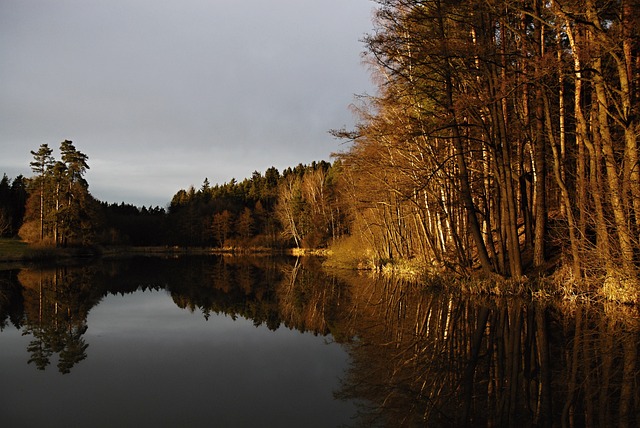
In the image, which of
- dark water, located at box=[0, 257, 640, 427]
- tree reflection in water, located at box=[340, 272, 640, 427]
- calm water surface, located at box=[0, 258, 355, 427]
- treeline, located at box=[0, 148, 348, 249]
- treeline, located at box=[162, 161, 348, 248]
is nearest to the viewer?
tree reflection in water, located at box=[340, 272, 640, 427]

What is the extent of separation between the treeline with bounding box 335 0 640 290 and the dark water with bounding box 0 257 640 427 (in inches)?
81.9

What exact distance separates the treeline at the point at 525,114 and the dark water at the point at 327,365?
2079 mm

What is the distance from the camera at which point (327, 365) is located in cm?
727

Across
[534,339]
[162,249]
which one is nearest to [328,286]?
[534,339]

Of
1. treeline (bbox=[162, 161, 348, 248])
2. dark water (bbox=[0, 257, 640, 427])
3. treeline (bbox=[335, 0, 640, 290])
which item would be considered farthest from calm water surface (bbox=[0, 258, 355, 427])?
treeline (bbox=[162, 161, 348, 248])

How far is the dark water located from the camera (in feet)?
16.0

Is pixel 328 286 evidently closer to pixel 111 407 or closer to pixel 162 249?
pixel 111 407

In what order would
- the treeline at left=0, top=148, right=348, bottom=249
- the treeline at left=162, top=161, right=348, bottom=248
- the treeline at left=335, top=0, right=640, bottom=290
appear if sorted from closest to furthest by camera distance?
1. the treeline at left=335, top=0, right=640, bottom=290
2. the treeline at left=0, top=148, right=348, bottom=249
3. the treeline at left=162, top=161, right=348, bottom=248

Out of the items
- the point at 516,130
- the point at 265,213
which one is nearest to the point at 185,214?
the point at 265,213

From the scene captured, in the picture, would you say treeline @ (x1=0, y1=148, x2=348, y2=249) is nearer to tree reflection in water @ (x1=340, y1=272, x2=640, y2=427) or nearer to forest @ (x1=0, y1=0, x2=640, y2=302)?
forest @ (x1=0, y1=0, x2=640, y2=302)

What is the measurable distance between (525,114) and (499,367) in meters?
10.5

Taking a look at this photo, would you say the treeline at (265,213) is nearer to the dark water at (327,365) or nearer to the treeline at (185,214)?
the treeline at (185,214)

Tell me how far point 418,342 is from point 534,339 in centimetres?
198

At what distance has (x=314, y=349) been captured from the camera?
843 cm
